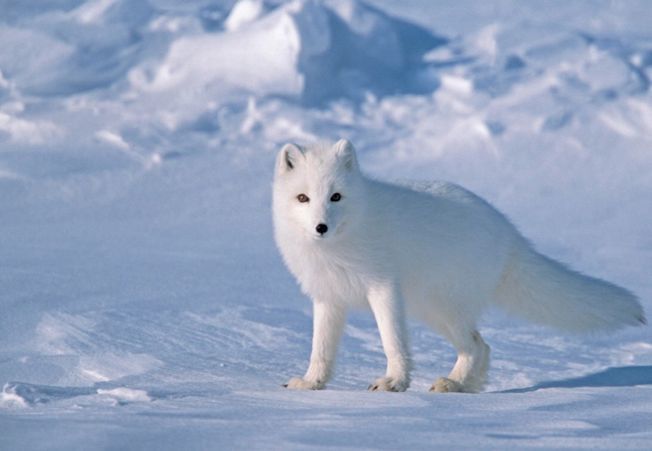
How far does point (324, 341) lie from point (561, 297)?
0.95 meters

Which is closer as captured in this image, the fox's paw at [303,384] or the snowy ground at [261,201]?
the snowy ground at [261,201]

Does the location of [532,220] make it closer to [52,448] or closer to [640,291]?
[640,291]

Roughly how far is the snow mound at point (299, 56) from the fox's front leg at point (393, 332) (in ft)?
18.7

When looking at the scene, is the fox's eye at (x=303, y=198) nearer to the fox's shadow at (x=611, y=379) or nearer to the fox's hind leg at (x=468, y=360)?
the fox's hind leg at (x=468, y=360)

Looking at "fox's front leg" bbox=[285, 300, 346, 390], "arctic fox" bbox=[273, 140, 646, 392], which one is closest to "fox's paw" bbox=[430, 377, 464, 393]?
"arctic fox" bbox=[273, 140, 646, 392]

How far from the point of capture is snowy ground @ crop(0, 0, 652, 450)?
229 cm

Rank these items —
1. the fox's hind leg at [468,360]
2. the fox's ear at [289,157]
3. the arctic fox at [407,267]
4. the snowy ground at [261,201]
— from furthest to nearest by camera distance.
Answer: the fox's hind leg at [468,360]
the fox's ear at [289,157]
the arctic fox at [407,267]
the snowy ground at [261,201]

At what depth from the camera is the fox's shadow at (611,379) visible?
3471 mm

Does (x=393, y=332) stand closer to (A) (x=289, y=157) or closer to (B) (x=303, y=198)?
(B) (x=303, y=198)

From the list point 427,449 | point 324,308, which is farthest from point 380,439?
point 324,308

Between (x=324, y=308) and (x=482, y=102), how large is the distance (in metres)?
6.12

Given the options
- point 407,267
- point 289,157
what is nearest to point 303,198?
point 289,157

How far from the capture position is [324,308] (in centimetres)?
339

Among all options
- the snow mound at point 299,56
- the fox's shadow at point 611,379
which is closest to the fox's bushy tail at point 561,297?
the fox's shadow at point 611,379
